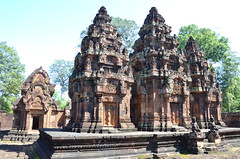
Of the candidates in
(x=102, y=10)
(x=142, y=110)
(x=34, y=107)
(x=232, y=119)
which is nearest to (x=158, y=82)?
(x=142, y=110)

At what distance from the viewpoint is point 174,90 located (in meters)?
12.4

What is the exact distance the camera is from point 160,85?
12016 mm

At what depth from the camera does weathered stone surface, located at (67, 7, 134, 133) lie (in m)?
10.1

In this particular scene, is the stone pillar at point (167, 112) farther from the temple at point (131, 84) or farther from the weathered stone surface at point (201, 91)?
the weathered stone surface at point (201, 91)

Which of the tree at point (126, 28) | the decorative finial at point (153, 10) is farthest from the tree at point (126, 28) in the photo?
the decorative finial at point (153, 10)

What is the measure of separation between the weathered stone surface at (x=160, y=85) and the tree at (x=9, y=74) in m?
20.0

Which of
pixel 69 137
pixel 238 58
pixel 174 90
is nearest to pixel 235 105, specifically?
pixel 238 58

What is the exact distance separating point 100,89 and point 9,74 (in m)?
21.5

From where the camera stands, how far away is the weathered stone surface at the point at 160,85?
1172 cm

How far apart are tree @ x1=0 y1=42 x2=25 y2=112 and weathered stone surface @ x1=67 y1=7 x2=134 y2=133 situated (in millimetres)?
18899

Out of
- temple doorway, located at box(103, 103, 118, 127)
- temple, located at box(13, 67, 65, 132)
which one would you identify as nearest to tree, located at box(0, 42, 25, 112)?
temple, located at box(13, 67, 65, 132)

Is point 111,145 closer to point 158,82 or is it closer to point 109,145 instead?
point 109,145

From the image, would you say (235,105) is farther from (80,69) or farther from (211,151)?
(80,69)

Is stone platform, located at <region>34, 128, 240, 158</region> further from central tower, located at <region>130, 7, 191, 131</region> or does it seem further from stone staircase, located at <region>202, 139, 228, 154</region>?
central tower, located at <region>130, 7, 191, 131</region>
